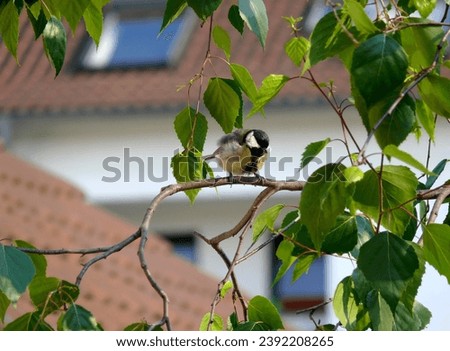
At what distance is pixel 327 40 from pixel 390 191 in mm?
187

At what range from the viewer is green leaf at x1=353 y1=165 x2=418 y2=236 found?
1093 millimetres

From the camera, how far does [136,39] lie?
8531 mm

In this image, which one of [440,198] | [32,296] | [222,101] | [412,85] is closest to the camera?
[412,85]

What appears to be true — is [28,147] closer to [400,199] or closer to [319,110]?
[319,110]

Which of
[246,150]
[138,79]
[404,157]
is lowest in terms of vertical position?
[404,157]

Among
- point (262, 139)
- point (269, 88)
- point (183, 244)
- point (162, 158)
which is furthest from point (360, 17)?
point (183, 244)

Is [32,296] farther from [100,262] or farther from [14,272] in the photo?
[100,262]

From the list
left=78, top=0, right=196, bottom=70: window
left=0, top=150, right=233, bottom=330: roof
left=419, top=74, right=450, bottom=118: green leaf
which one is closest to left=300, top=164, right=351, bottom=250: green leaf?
left=419, top=74, right=450, bottom=118: green leaf

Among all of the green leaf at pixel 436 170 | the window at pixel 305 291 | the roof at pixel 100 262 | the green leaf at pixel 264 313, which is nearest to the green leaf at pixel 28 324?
the green leaf at pixel 264 313

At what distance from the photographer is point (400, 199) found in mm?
1129

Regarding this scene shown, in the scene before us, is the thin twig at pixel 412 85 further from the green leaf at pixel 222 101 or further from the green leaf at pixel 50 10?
the green leaf at pixel 50 10

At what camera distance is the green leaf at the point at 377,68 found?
0.97 m

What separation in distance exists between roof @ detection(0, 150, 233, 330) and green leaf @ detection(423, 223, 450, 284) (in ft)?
9.95

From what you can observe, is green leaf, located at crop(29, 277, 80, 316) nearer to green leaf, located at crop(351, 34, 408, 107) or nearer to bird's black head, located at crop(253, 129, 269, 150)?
green leaf, located at crop(351, 34, 408, 107)
